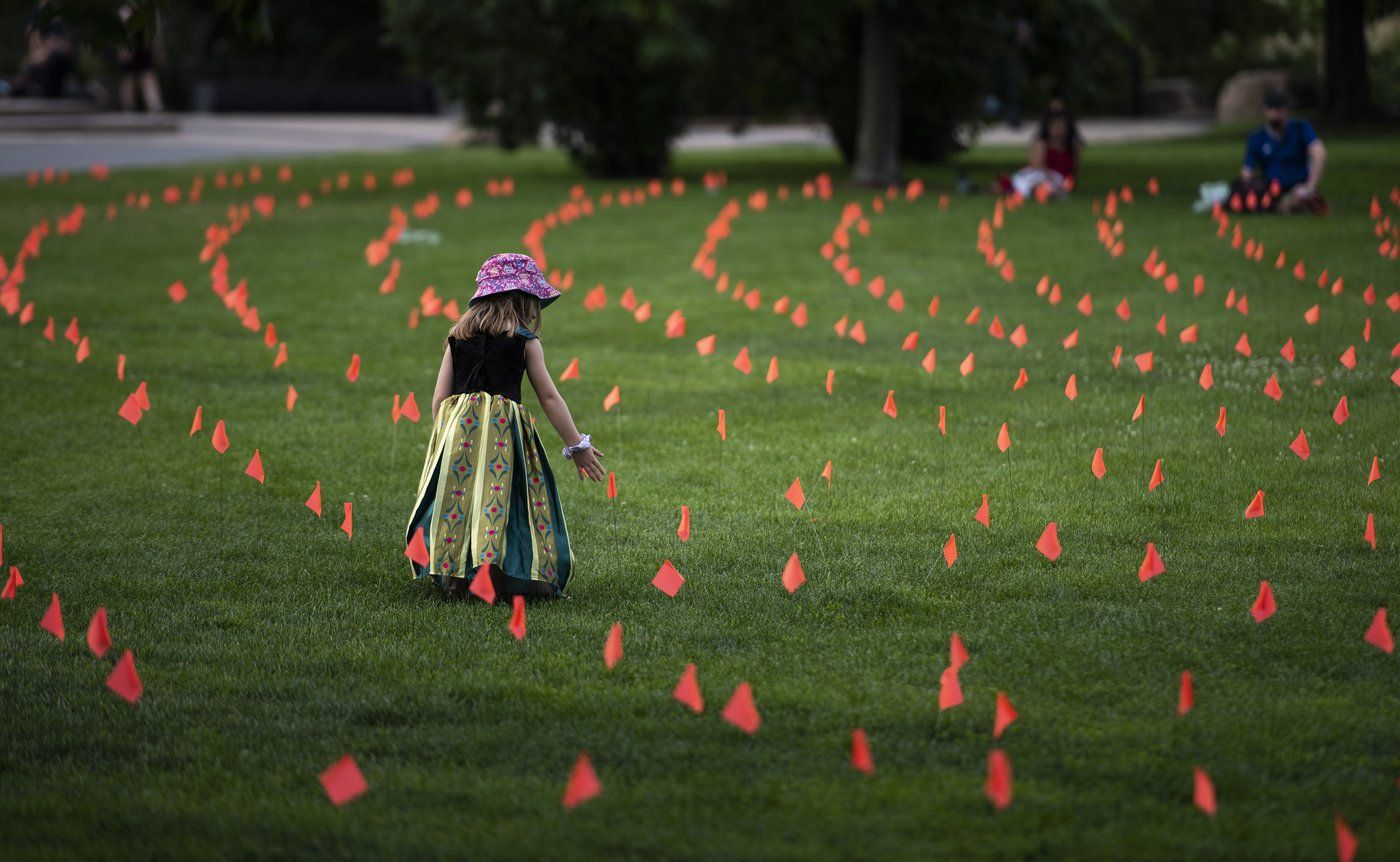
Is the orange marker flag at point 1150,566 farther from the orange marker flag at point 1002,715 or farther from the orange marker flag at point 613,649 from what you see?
the orange marker flag at point 613,649

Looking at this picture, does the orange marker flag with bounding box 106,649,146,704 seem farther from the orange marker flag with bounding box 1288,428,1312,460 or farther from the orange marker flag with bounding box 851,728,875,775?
the orange marker flag with bounding box 1288,428,1312,460

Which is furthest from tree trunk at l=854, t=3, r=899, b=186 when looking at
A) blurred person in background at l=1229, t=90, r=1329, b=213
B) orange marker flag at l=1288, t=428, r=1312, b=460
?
orange marker flag at l=1288, t=428, r=1312, b=460

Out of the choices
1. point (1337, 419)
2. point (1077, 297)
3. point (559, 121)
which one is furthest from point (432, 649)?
point (559, 121)

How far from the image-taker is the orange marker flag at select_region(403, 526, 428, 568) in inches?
237

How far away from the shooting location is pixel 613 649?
513cm

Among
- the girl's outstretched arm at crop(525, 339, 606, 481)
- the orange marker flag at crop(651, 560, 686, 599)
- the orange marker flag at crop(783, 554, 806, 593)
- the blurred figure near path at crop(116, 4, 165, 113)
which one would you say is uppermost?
the blurred figure near path at crop(116, 4, 165, 113)

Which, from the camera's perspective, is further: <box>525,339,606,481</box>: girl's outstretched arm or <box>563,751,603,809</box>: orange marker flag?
<box>525,339,606,481</box>: girl's outstretched arm

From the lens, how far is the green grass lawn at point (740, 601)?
4.31 m

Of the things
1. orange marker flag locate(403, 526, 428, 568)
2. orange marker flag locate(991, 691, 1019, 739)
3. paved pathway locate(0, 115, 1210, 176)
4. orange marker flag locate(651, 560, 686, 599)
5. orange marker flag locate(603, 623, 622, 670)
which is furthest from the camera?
paved pathway locate(0, 115, 1210, 176)

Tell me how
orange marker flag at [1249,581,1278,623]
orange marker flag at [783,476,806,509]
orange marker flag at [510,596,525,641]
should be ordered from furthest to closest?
orange marker flag at [783,476,806,509]
orange marker flag at [510,596,525,641]
orange marker flag at [1249,581,1278,623]

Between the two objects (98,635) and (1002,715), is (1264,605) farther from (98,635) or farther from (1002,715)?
(98,635)

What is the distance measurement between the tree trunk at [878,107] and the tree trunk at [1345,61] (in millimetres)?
10094

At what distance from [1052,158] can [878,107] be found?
2.51m

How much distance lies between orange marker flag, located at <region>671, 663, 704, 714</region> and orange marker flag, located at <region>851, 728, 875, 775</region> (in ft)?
1.56
